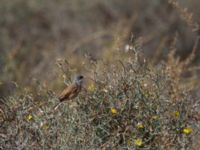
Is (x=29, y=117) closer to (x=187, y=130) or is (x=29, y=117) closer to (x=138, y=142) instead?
(x=138, y=142)

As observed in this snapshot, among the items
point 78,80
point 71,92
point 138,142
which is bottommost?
point 138,142

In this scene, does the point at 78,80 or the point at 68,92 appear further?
the point at 78,80

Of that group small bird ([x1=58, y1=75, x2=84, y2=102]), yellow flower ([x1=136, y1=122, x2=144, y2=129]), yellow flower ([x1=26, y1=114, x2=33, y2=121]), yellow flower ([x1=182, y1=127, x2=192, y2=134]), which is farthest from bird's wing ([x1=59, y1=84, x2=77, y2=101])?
yellow flower ([x1=182, y1=127, x2=192, y2=134])

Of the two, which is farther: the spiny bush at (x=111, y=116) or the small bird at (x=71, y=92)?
the small bird at (x=71, y=92)

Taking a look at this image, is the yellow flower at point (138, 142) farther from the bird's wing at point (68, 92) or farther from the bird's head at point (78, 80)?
the bird's head at point (78, 80)

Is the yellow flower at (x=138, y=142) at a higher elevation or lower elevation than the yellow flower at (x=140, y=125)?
lower

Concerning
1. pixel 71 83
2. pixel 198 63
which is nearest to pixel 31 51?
pixel 198 63

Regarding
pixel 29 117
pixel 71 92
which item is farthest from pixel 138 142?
pixel 29 117

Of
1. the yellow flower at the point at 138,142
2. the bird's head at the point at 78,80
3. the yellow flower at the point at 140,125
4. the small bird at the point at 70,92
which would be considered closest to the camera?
the yellow flower at the point at 138,142

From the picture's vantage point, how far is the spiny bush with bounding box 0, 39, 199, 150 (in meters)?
5.36

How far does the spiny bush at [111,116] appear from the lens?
5363mm

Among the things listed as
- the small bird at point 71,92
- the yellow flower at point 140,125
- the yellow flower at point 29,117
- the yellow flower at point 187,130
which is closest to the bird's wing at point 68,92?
the small bird at point 71,92

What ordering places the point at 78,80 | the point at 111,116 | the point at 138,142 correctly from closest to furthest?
1. the point at 138,142
2. the point at 111,116
3. the point at 78,80

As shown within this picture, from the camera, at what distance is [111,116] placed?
220 inches
